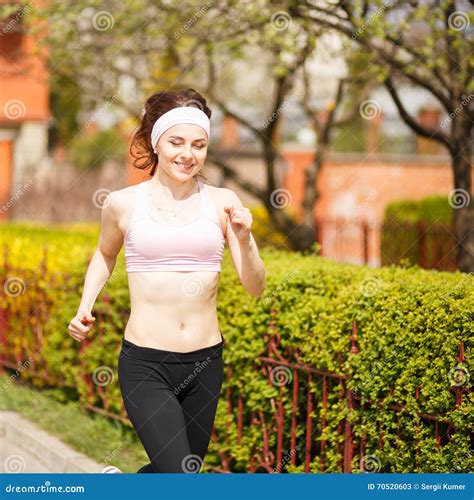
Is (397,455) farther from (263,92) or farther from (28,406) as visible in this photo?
(263,92)

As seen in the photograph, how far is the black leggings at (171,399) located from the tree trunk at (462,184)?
4435 mm

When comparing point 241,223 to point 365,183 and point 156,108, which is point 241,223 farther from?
point 365,183

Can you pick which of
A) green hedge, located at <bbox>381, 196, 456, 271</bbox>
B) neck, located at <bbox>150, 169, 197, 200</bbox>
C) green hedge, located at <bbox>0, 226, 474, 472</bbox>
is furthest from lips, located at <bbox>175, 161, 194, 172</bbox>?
green hedge, located at <bbox>381, 196, 456, 271</bbox>

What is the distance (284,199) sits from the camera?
13125 millimetres

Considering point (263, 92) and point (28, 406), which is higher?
point (263, 92)

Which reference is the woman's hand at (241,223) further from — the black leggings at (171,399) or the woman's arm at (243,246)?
the black leggings at (171,399)

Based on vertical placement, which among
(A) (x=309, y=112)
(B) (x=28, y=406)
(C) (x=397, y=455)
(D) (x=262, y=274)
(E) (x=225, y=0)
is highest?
(E) (x=225, y=0)

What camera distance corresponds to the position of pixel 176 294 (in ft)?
12.3

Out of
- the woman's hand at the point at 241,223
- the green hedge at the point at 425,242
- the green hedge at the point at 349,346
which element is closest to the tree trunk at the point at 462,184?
the green hedge at the point at 425,242

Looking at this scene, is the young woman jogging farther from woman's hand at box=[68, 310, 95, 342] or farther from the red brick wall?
the red brick wall

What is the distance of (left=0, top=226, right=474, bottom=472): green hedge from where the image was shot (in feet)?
13.3

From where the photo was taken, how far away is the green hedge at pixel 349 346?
405 centimetres

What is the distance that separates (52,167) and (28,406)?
59.8 ft

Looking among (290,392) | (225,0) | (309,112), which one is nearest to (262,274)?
(290,392)
